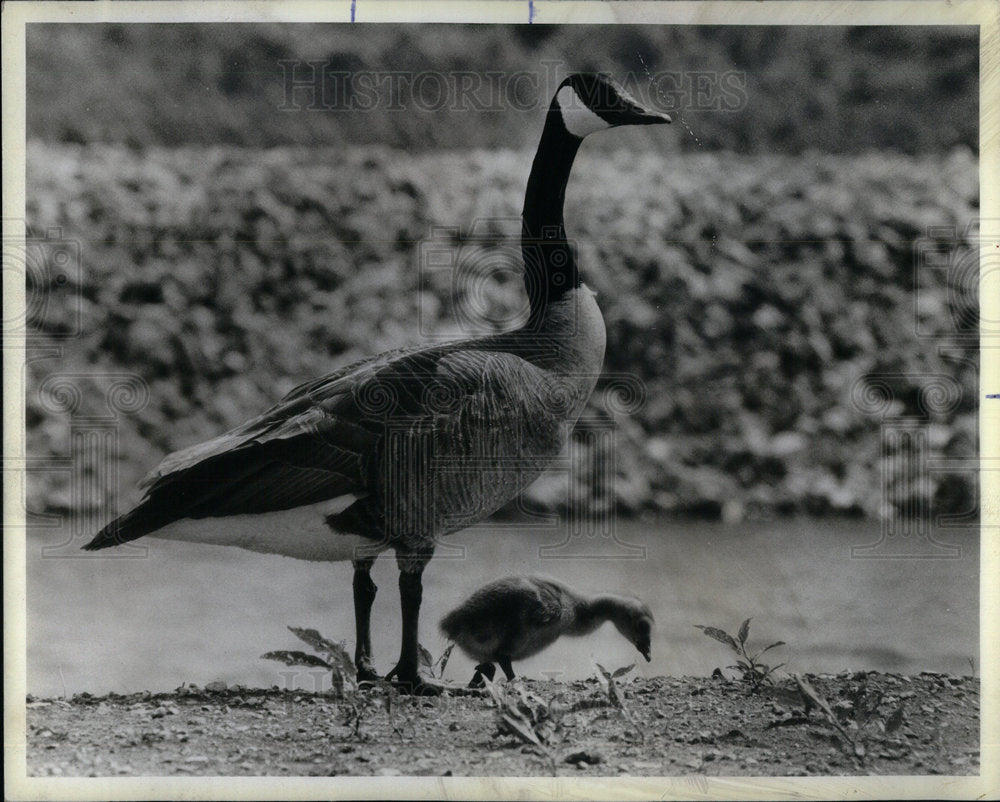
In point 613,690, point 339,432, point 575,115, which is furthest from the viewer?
point 575,115

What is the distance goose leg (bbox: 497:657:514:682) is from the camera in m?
3.35

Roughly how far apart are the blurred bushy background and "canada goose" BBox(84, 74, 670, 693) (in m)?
0.13

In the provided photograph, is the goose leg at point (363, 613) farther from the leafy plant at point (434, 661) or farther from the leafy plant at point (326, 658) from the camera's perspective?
the leafy plant at point (434, 661)

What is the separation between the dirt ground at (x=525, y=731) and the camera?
126 inches

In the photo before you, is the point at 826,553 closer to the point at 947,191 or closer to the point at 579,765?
the point at 579,765

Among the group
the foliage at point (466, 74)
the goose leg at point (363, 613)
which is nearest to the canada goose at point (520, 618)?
the goose leg at point (363, 613)

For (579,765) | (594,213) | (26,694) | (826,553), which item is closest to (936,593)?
(826,553)

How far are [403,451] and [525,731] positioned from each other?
1073 millimetres

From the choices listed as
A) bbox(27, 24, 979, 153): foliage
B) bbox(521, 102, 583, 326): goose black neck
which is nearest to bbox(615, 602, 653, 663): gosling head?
bbox(521, 102, 583, 326): goose black neck

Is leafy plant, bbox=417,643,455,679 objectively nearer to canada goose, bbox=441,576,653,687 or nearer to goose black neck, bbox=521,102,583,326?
canada goose, bbox=441,576,653,687

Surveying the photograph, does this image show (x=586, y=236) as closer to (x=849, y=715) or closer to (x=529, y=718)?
(x=529, y=718)

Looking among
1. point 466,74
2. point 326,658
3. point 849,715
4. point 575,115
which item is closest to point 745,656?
point 849,715

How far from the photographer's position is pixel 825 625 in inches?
136

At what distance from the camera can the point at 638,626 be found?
134 inches
